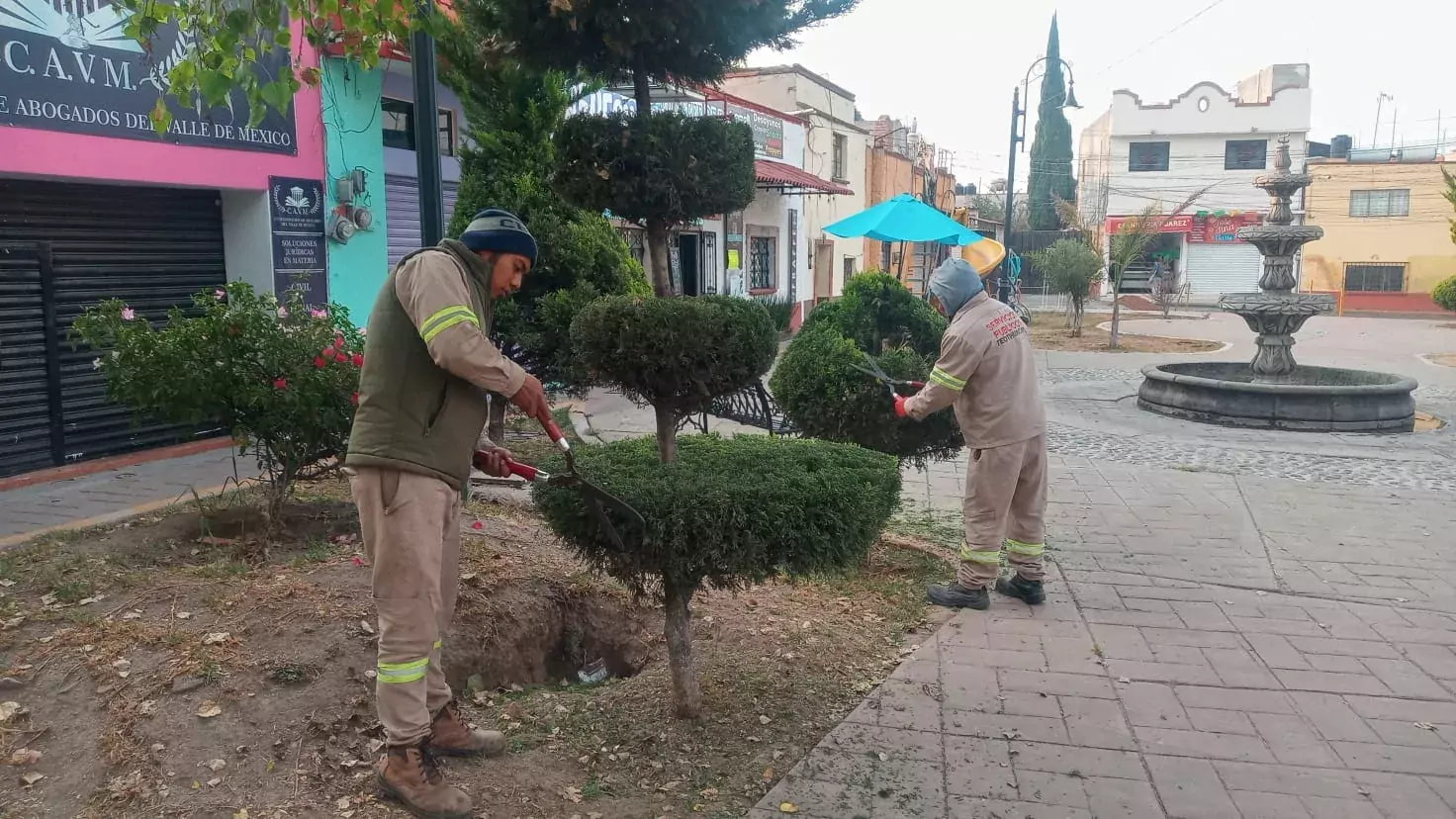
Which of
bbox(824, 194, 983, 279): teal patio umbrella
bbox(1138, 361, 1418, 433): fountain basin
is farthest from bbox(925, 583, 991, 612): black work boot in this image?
bbox(824, 194, 983, 279): teal patio umbrella

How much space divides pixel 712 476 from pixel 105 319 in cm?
365

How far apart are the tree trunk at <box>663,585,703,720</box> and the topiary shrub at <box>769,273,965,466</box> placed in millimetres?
2140

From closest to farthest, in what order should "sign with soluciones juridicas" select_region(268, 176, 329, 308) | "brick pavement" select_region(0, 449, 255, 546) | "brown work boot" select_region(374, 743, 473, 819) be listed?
1. "brown work boot" select_region(374, 743, 473, 819)
2. "brick pavement" select_region(0, 449, 255, 546)
3. "sign with soluciones juridicas" select_region(268, 176, 329, 308)

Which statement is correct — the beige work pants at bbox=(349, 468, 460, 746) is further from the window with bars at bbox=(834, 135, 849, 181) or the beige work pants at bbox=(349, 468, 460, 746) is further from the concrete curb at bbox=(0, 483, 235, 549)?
the window with bars at bbox=(834, 135, 849, 181)

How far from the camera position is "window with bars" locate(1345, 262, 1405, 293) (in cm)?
3766

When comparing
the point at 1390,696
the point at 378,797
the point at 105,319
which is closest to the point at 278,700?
the point at 378,797

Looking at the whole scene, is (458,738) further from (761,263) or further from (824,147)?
(824,147)

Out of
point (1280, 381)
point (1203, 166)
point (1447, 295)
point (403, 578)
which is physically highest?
point (1203, 166)

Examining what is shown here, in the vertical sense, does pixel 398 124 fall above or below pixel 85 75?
above

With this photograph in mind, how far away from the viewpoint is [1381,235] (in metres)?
37.9

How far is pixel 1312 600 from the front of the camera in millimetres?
5262

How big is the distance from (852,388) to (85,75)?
5985 mm

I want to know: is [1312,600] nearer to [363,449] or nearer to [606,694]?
[606,694]

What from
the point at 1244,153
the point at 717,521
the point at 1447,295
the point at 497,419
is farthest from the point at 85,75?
the point at 1244,153
